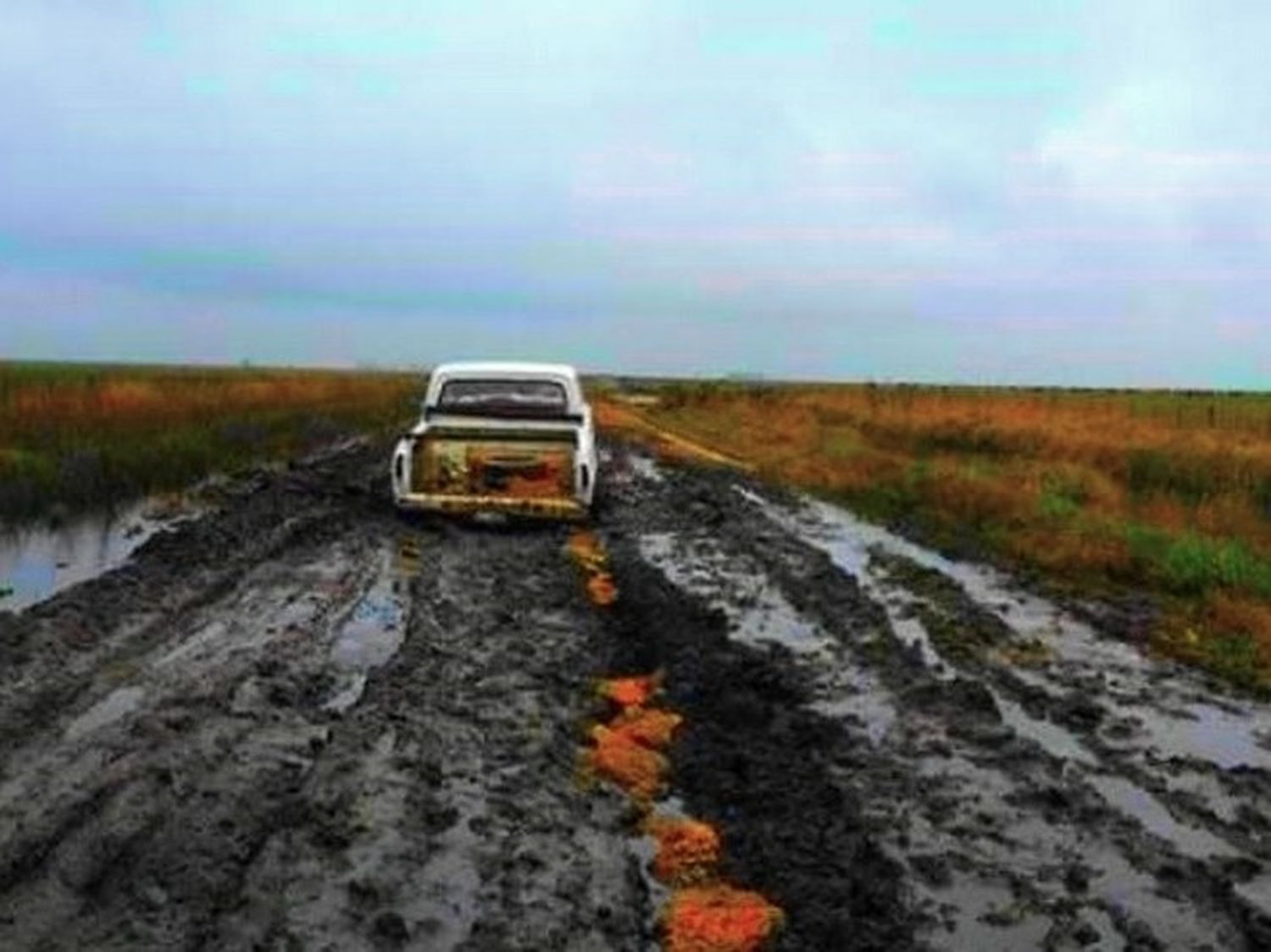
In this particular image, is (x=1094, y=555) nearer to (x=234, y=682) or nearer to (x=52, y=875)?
(x=234, y=682)

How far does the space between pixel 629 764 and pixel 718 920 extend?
79.5 inches

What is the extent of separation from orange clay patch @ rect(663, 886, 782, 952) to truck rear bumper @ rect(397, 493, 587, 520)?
11.1m

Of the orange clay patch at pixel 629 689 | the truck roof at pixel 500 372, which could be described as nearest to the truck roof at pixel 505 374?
the truck roof at pixel 500 372

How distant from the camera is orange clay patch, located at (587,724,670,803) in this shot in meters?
6.96

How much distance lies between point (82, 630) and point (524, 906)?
17.9 ft

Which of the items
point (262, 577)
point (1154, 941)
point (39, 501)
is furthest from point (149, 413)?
point (1154, 941)

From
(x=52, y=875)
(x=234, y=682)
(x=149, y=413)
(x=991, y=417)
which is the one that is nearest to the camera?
(x=52, y=875)

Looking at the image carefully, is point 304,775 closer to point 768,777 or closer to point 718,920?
point 768,777

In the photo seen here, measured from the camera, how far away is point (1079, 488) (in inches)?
960

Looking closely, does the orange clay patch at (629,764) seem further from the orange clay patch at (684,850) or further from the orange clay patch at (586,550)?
the orange clay patch at (586,550)

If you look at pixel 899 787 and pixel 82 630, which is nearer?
pixel 899 787

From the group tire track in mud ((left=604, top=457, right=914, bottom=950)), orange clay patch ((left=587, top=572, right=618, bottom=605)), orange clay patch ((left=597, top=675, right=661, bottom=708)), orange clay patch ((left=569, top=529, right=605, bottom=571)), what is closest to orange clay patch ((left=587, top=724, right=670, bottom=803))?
tire track in mud ((left=604, top=457, right=914, bottom=950))

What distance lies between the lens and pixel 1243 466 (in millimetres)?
27281

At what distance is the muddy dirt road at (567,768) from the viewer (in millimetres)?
5395
